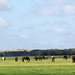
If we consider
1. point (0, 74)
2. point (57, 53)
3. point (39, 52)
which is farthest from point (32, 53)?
point (0, 74)

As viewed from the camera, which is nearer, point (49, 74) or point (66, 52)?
point (49, 74)

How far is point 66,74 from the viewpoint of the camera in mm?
28516

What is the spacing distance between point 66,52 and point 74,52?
463cm

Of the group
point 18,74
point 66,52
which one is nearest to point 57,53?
point 66,52

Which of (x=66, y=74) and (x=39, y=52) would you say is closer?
(x=66, y=74)

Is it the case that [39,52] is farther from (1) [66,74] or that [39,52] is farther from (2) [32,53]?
(1) [66,74]

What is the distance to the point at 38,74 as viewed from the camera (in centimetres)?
→ 2902

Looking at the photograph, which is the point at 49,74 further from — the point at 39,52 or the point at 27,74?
the point at 39,52

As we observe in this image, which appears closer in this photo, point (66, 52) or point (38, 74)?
point (38, 74)

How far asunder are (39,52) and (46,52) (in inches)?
172

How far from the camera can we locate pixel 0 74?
97.1ft

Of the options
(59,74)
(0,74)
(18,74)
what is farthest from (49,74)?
(0,74)

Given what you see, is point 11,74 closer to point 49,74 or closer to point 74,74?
point 49,74

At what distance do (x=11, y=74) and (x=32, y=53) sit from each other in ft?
340
